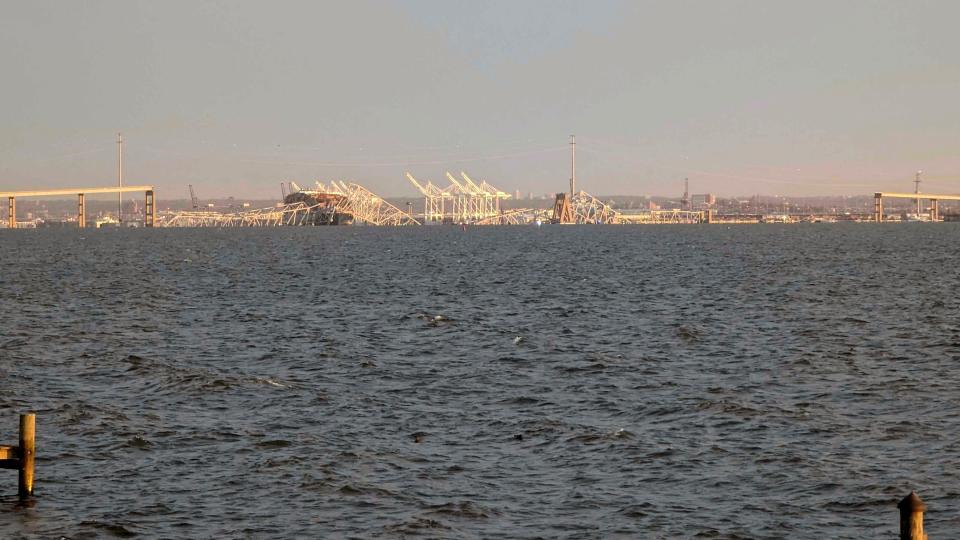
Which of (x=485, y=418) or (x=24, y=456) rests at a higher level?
(x=24, y=456)

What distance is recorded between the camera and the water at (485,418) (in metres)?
17.5

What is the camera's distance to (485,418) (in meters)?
24.4

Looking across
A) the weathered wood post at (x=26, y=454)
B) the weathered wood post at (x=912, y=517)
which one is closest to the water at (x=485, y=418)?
the weathered wood post at (x=26, y=454)

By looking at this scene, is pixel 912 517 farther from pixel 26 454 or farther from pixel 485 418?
pixel 485 418

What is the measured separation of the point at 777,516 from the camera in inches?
682

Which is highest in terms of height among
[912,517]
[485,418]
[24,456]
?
[912,517]

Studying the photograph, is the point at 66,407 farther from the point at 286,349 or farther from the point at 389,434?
the point at 286,349

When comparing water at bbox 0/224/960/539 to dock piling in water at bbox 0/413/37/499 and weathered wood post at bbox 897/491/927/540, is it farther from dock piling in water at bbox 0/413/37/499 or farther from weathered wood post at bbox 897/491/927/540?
weathered wood post at bbox 897/491/927/540

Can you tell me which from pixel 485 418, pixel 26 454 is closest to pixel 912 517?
pixel 26 454

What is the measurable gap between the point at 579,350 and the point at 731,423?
38.8ft

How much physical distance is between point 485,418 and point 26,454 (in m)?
9.33

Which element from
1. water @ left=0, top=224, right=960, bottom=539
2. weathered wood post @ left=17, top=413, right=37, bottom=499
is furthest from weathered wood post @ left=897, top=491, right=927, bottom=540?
weathered wood post @ left=17, top=413, right=37, bottom=499

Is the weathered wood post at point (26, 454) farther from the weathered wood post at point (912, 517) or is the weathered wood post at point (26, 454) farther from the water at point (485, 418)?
the weathered wood post at point (912, 517)

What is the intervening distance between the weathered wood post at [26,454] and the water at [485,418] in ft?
0.93
